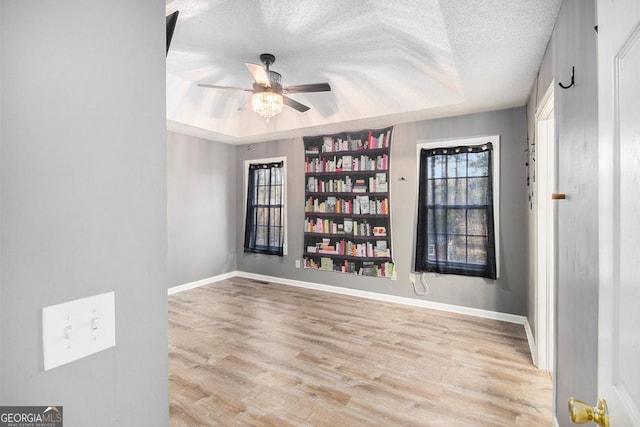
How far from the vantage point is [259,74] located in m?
2.62

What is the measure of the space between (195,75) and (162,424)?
3652 mm

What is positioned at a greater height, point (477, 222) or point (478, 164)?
point (478, 164)

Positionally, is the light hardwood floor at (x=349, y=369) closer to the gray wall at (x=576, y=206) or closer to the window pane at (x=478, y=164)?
the gray wall at (x=576, y=206)

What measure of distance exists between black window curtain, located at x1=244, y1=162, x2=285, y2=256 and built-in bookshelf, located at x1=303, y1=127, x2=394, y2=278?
1.73 ft

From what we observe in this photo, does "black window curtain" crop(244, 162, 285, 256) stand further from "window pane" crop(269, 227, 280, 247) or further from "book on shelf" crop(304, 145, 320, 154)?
"book on shelf" crop(304, 145, 320, 154)

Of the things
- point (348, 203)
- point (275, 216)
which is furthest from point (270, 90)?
point (275, 216)

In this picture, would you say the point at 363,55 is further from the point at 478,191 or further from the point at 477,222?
the point at 477,222

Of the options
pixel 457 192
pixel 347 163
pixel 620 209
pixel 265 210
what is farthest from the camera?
pixel 265 210

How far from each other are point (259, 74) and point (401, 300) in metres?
3.25

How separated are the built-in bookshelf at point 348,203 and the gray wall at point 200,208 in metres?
1.54

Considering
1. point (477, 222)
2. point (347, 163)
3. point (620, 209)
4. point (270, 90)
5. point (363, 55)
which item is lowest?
point (477, 222)

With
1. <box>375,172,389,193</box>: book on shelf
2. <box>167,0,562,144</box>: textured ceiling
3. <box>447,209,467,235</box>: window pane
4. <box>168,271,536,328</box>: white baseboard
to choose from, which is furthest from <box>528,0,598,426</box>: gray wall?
<box>375,172,389,193</box>: book on shelf

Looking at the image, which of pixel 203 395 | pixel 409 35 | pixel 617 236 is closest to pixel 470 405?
pixel 203 395

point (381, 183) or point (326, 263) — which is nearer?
point (381, 183)
